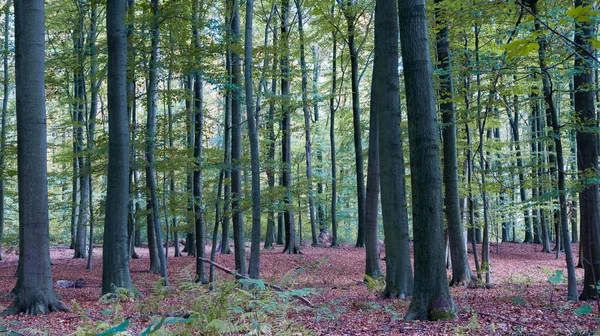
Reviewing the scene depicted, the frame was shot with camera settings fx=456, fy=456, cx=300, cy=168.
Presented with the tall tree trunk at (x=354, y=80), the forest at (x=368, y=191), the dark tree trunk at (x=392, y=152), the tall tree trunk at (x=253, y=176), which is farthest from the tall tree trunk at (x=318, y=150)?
the dark tree trunk at (x=392, y=152)

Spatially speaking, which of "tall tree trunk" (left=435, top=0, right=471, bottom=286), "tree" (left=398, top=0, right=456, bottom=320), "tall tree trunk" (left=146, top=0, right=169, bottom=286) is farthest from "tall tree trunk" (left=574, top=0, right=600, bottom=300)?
"tall tree trunk" (left=146, top=0, right=169, bottom=286)

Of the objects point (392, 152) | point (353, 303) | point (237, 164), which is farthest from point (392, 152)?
point (237, 164)

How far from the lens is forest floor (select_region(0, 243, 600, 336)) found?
4879mm

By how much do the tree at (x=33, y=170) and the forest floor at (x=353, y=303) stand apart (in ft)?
1.56

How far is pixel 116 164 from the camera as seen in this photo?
905cm

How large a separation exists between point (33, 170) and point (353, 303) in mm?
5669

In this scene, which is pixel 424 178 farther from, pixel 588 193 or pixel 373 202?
pixel 373 202

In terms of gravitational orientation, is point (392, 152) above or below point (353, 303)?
above

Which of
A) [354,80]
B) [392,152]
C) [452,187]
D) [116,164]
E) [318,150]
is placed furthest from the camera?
[318,150]

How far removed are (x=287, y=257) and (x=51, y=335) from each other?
12956 mm

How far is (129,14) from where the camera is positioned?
10.2 meters

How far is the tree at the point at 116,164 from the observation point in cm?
905

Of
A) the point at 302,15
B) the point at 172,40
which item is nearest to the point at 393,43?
the point at 172,40

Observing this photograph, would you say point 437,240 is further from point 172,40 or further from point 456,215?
point 172,40
